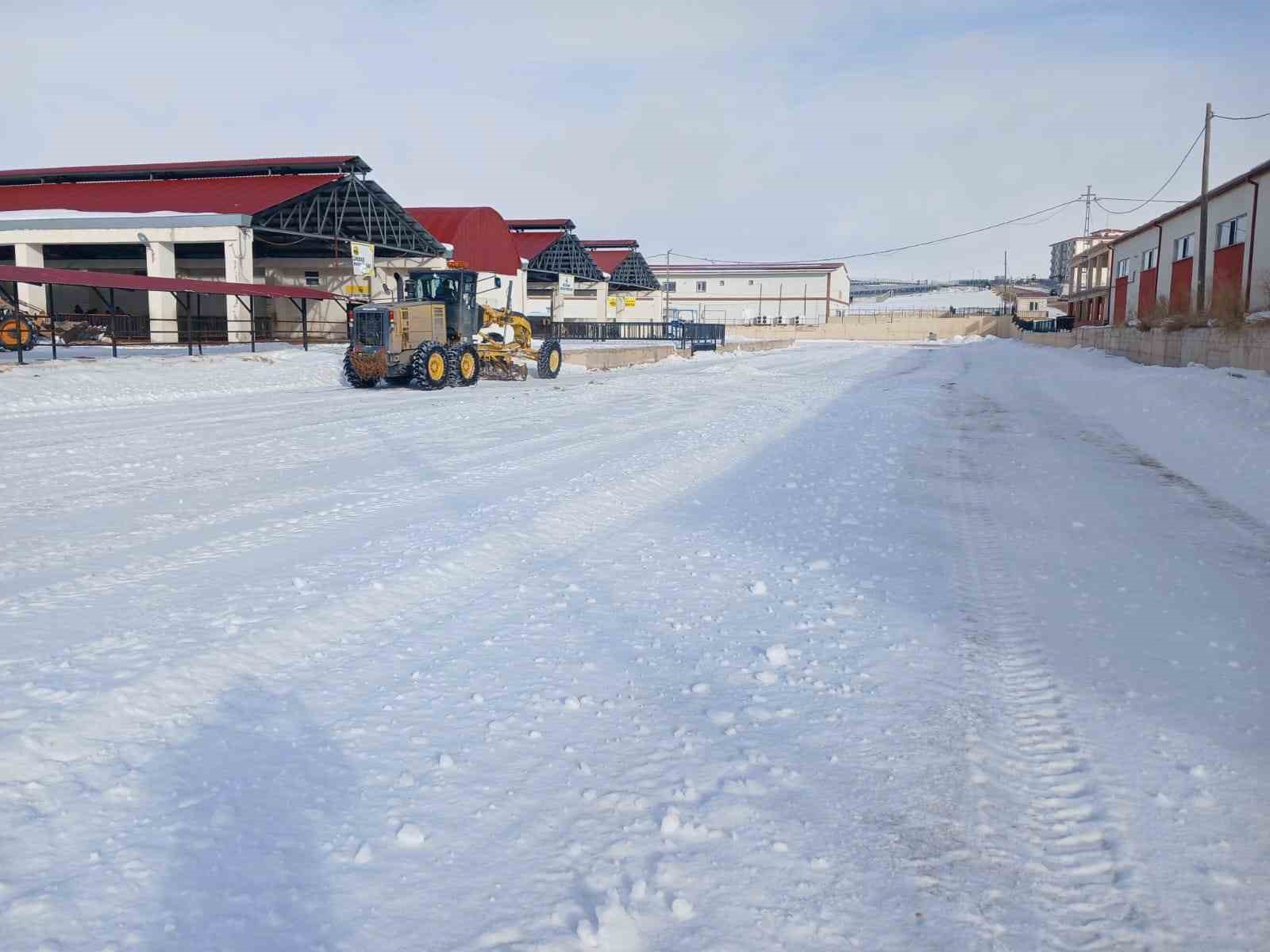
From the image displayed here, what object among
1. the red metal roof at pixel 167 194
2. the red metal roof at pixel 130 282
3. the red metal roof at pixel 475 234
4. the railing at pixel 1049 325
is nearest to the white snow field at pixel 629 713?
the red metal roof at pixel 130 282

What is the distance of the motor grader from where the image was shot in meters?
21.5

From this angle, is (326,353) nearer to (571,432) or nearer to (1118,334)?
(571,432)

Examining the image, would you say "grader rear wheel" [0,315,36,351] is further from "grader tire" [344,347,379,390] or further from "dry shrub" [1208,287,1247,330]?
"dry shrub" [1208,287,1247,330]

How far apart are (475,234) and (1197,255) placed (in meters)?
33.4

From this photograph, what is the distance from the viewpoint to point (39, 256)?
35281mm

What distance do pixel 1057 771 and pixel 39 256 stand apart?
→ 134 feet

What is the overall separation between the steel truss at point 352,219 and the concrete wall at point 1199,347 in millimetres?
27774

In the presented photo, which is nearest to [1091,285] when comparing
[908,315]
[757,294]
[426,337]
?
[908,315]

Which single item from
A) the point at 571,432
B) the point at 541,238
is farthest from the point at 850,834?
the point at 541,238

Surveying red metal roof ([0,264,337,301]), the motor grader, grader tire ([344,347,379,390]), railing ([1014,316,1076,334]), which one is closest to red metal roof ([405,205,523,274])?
red metal roof ([0,264,337,301])

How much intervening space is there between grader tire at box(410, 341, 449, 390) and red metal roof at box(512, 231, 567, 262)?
3191 cm

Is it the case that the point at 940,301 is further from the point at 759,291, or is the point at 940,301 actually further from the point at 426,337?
the point at 426,337

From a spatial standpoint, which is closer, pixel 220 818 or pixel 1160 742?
pixel 220 818

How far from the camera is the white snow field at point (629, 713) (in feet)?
9.84
